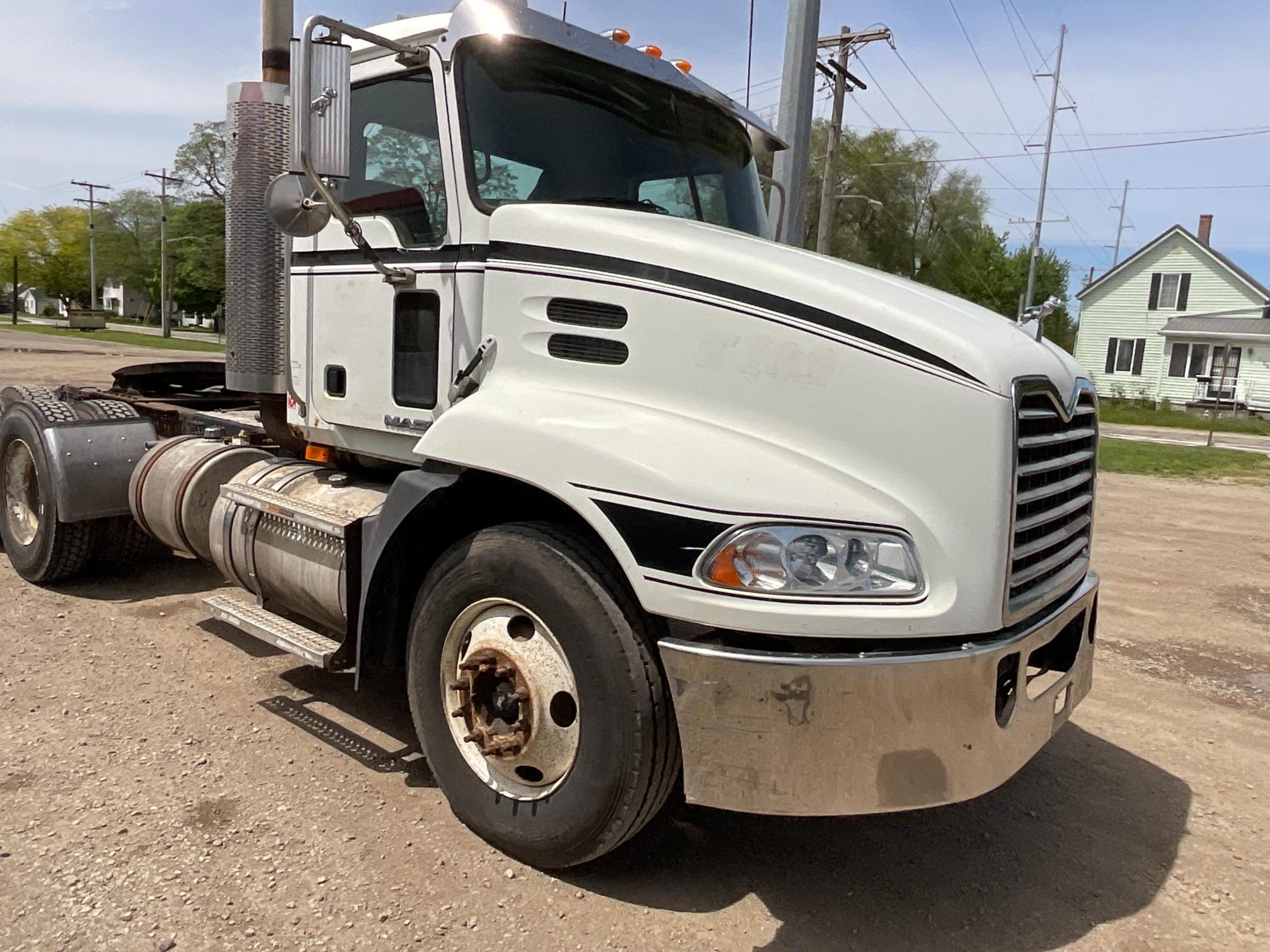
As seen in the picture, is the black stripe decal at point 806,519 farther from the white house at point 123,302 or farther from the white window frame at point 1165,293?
the white house at point 123,302

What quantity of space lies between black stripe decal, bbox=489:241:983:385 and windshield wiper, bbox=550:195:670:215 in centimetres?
29

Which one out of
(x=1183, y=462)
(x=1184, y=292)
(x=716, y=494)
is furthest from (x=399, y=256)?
(x=1184, y=292)

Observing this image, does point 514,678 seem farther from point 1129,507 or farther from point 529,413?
point 1129,507

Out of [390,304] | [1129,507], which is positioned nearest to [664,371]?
[390,304]

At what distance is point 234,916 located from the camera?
293cm

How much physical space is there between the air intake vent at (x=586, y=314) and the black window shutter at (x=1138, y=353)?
4345 centimetres

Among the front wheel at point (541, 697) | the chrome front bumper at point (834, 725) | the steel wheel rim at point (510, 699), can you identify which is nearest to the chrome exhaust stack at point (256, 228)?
the front wheel at point (541, 697)

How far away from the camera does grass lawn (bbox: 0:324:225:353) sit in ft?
138

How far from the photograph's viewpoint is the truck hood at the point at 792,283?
279cm

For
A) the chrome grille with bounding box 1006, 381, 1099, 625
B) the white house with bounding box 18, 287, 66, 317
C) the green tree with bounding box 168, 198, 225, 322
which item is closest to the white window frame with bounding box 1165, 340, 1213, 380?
the green tree with bounding box 168, 198, 225, 322

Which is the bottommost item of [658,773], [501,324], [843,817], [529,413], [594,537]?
[843,817]

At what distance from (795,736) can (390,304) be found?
2408mm

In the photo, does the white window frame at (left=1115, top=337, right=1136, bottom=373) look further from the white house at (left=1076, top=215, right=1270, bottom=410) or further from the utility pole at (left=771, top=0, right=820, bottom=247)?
the utility pole at (left=771, top=0, right=820, bottom=247)

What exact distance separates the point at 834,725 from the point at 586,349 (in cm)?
145
